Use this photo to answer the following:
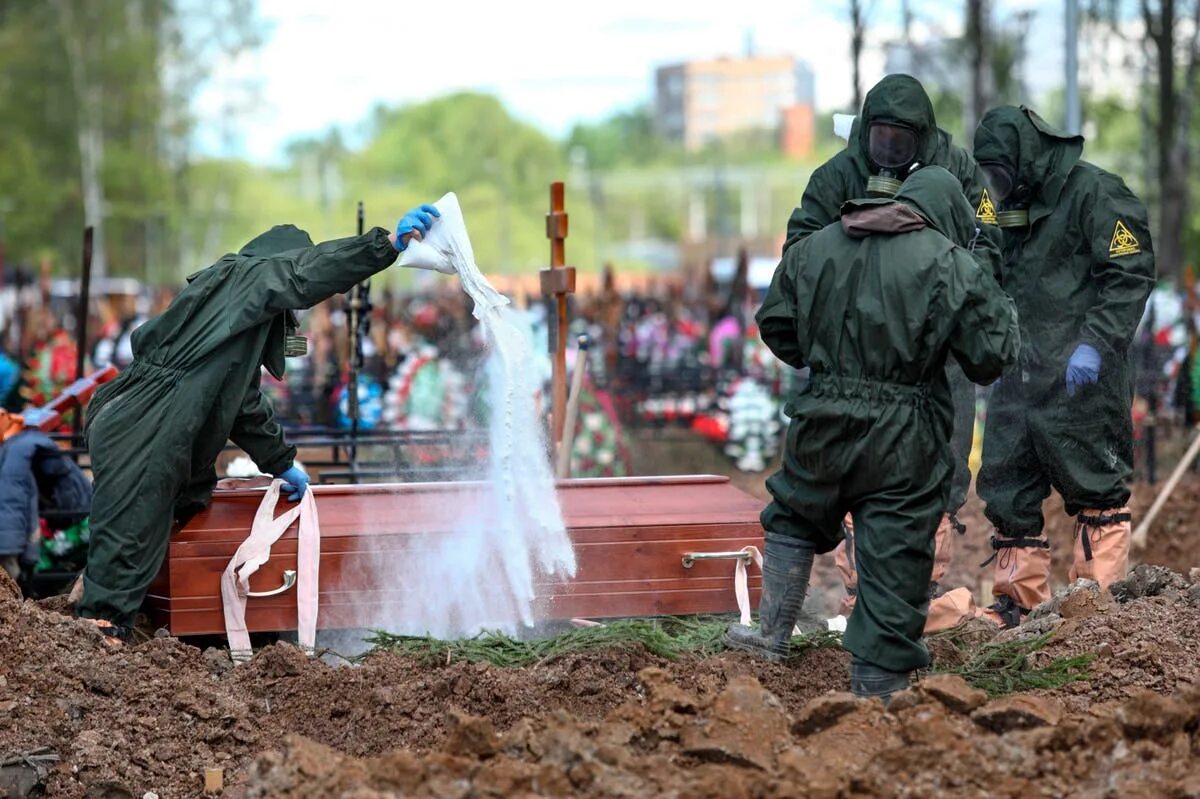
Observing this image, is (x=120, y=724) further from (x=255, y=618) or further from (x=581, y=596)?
(x=581, y=596)

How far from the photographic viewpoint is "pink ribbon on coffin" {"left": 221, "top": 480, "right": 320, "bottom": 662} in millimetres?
6453

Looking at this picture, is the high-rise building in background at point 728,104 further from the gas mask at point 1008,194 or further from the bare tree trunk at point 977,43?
the gas mask at point 1008,194

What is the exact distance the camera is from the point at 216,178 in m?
57.9

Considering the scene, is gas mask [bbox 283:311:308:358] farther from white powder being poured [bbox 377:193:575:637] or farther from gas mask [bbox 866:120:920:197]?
gas mask [bbox 866:120:920:197]

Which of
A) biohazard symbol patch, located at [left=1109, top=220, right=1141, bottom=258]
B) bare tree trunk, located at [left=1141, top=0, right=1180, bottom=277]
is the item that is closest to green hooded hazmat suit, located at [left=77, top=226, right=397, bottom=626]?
biohazard symbol patch, located at [left=1109, top=220, right=1141, bottom=258]

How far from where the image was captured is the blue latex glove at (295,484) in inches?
265

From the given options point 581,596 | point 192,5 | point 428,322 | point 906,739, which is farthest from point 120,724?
point 192,5

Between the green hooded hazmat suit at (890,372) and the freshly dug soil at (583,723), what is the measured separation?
0.49 m

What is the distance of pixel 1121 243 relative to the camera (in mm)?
6746

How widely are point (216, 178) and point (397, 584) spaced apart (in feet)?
175

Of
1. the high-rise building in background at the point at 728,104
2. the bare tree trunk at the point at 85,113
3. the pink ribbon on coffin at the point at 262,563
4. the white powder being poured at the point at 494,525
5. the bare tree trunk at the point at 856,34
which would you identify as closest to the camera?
the pink ribbon on coffin at the point at 262,563

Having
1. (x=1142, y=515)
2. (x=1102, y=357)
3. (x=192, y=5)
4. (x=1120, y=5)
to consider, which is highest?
(x=192, y=5)

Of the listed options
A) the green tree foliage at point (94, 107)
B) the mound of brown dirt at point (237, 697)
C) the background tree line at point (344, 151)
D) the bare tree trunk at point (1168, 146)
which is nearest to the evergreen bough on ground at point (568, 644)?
the mound of brown dirt at point (237, 697)

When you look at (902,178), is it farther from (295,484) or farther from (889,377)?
(295,484)
